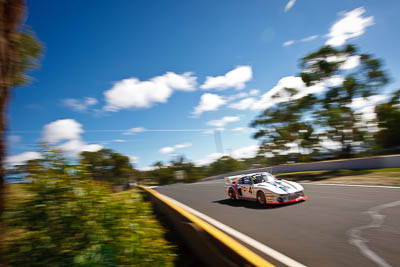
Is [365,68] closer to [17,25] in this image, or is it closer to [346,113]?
[346,113]

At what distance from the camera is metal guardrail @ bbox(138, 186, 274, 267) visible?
251 centimetres

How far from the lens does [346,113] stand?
20531 millimetres

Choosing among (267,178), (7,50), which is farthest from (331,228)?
(7,50)

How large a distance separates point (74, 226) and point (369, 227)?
5736mm

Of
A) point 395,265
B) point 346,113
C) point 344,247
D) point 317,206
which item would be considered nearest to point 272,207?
point 317,206

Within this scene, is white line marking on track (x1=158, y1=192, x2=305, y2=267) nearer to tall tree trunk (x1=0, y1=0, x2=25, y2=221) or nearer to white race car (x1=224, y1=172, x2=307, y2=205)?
white race car (x1=224, y1=172, x2=307, y2=205)

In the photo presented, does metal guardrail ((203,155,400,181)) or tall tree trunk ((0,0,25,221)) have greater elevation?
tall tree trunk ((0,0,25,221))

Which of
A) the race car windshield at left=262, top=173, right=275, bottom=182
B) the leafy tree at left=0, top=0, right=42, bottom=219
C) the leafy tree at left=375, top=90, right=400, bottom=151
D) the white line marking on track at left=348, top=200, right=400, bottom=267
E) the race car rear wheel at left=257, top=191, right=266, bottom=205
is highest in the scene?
the leafy tree at left=375, top=90, right=400, bottom=151

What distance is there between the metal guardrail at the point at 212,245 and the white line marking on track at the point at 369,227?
88.6 inches

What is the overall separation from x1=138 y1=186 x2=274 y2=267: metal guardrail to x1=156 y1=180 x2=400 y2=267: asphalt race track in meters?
1.24

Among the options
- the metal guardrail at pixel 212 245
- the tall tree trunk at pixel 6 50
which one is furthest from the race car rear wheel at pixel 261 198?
the tall tree trunk at pixel 6 50

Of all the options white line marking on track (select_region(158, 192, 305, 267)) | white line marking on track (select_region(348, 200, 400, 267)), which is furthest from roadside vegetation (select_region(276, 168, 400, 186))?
white line marking on track (select_region(158, 192, 305, 267))

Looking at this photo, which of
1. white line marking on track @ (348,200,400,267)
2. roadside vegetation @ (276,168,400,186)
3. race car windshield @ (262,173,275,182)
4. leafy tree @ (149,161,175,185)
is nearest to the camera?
white line marking on track @ (348,200,400,267)

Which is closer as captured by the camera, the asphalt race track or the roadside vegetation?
the asphalt race track
